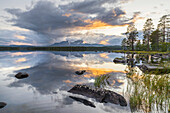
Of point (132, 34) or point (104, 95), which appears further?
point (132, 34)

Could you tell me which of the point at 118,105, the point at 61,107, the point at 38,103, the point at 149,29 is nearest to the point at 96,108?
the point at 118,105

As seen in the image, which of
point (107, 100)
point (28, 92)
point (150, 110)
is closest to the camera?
point (150, 110)

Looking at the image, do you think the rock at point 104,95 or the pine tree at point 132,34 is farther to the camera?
the pine tree at point 132,34

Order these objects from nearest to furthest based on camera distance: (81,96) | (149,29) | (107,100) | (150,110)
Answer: (150,110) < (107,100) < (81,96) < (149,29)

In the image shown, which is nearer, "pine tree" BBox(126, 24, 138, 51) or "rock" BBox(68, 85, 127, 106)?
"rock" BBox(68, 85, 127, 106)

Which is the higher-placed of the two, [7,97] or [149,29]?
[149,29]

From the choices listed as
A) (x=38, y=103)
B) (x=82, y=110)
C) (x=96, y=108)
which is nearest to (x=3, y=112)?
(x=38, y=103)

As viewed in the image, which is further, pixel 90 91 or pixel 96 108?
pixel 90 91

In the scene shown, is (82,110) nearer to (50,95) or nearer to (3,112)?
(50,95)

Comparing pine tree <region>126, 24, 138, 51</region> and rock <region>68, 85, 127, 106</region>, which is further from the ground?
pine tree <region>126, 24, 138, 51</region>

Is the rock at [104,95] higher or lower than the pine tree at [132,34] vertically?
lower

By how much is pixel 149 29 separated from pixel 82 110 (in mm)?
94513

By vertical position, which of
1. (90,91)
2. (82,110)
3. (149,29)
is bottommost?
(82,110)

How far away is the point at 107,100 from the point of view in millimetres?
9562
